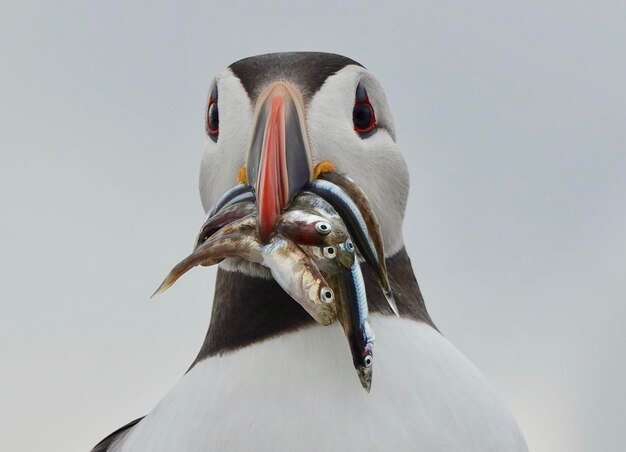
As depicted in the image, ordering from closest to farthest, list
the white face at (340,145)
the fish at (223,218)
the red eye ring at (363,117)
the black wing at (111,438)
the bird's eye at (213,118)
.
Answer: the fish at (223,218) → the white face at (340,145) → the red eye ring at (363,117) → the bird's eye at (213,118) → the black wing at (111,438)

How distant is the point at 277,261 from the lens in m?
3.69

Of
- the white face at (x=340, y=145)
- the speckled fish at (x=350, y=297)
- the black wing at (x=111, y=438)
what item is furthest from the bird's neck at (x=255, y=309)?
the black wing at (x=111, y=438)

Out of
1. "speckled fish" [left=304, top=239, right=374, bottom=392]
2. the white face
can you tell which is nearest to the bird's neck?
the white face

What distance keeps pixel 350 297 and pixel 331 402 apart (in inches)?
19.2

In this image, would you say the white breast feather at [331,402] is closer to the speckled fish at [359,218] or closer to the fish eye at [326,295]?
the speckled fish at [359,218]

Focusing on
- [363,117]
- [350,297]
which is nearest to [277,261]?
[350,297]

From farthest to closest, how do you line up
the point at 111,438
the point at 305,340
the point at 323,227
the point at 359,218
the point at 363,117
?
the point at 111,438 → the point at 363,117 → the point at 305,340 → the point at 359,218 → the point at 323,227

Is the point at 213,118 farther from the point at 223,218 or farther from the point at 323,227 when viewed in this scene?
the point at 323,227

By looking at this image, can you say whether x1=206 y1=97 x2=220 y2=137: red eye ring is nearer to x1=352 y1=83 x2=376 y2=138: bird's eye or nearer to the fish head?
x1=352 y1=83 x2=376 y2=138: bird's eye

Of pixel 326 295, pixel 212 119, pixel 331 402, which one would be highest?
pixel 212 119

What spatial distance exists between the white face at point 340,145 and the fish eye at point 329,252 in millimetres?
532

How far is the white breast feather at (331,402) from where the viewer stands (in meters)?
3.97

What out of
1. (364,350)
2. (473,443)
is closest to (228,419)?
(364,350)

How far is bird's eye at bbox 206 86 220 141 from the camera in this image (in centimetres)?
462
